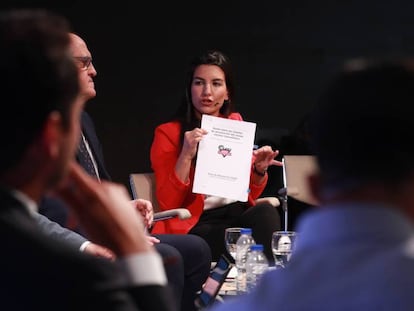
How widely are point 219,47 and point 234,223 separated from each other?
1584 millimetres

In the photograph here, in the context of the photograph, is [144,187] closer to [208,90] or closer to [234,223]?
[234,223]

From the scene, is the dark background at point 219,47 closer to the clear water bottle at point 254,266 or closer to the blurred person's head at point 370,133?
the clear water bottle at point 254,266

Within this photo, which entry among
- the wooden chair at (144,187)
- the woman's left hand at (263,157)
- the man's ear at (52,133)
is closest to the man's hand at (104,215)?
the man's ear at (52,133)

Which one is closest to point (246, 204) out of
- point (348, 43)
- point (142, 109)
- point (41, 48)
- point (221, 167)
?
point (221, 167)

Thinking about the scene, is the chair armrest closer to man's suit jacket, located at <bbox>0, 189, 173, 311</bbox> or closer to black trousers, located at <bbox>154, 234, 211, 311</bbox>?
black trousers, located at <bbox>154, 234, 211, 311</bbox>

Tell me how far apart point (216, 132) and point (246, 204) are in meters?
0.55

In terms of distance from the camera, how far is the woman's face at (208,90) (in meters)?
4.68

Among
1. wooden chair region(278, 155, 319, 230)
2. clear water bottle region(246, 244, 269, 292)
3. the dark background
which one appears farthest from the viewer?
the dark background

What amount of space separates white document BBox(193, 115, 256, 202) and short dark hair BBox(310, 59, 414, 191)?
10.9 feet

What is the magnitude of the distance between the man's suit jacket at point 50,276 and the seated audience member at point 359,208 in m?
0.17

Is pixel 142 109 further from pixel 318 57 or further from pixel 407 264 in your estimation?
pixel 407 264

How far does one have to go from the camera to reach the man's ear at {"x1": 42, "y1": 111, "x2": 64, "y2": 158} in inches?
45.9

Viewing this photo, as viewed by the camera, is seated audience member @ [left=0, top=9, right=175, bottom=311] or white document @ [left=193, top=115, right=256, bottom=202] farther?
white document @ [left=193, top=115, right=256, bottom=202]

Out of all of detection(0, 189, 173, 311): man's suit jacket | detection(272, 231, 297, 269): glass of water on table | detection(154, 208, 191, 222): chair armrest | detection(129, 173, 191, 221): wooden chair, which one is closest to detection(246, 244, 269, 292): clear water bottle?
detection(272, 231, 297, 269): glass of water on table
